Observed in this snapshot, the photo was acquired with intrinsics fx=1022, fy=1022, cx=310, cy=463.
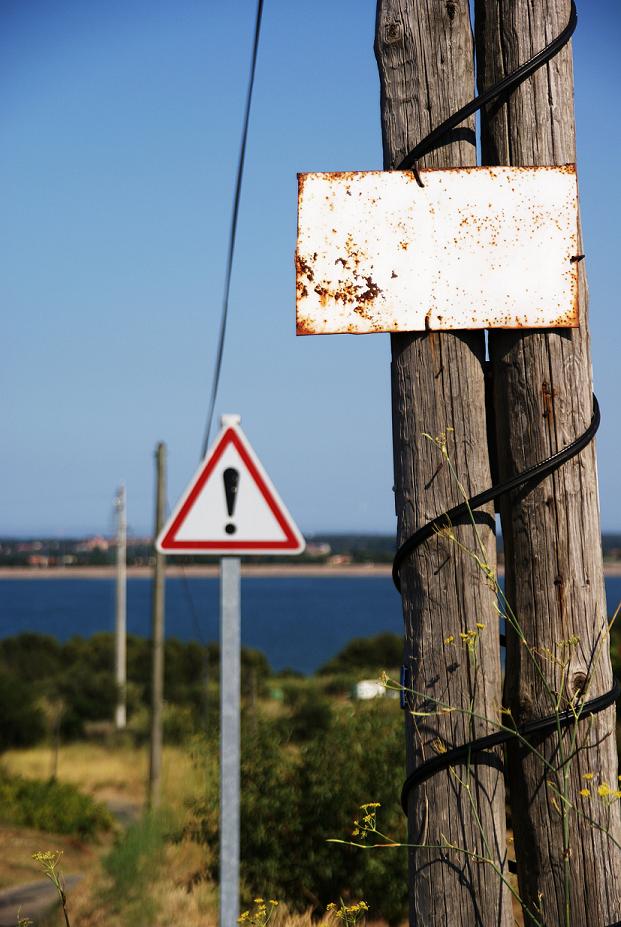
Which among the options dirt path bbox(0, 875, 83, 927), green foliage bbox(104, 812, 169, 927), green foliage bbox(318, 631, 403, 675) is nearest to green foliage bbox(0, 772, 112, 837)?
dirt path bbox(0, 875, 83, 927)

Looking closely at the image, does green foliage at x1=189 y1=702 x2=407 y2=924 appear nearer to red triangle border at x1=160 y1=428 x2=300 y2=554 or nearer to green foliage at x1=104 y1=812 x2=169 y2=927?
green foliage at x1=104 y1=812 x2=169 y2=927

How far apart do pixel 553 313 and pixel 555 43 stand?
0.69 m

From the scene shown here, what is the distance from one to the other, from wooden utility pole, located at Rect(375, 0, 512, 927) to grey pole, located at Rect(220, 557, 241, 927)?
50 centimetres

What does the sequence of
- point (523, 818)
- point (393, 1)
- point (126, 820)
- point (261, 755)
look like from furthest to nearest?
point (126, 820) → point (261, 755) → point (393, 1) → point (523, 818)

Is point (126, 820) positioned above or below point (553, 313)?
below

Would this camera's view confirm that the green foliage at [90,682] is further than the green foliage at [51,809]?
Yes

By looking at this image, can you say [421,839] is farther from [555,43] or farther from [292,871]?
[292,871]

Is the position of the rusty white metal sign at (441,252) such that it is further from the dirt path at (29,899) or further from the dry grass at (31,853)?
the dry grass at (31,853)

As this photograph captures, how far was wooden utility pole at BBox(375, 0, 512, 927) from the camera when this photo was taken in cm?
236

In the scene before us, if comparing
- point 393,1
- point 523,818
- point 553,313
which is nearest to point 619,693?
point 523,818

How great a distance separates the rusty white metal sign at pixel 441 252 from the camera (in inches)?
98.3

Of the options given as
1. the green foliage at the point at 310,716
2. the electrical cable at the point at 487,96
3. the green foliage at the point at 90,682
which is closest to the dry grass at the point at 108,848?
the green foliage at the point at 90,682

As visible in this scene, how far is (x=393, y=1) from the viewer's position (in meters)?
2.60

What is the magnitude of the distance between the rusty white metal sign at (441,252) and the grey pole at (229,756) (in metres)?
0.81
